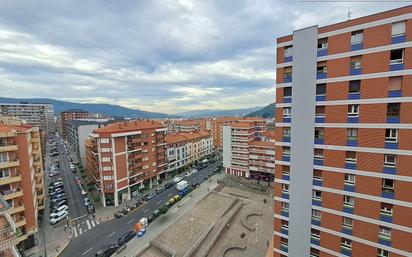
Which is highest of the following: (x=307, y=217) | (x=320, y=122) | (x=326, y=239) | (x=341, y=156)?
(x=320, y=122)

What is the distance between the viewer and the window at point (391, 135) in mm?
16000

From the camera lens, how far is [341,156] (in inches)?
715

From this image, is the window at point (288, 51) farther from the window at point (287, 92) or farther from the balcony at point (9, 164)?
the balcony at point (9, 164)

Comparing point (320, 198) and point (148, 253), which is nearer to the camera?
point (320, 198)

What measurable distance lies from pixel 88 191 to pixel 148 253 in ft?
111

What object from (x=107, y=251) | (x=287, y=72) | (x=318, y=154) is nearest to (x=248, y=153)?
(x=107, y=251)

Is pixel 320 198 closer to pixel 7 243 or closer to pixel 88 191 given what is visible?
pixel 7 243

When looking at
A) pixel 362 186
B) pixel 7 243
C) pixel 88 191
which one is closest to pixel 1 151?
pixel 7 243

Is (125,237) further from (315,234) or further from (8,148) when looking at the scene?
(315,234)

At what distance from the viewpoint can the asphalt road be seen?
110 ft

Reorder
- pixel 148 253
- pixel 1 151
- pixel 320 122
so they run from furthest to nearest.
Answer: pixel 148 253, pixel 1 151, pixel 320 122

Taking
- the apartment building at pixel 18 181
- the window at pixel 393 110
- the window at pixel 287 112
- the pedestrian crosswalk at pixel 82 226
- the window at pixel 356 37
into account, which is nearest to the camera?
the window at pixel 393 110

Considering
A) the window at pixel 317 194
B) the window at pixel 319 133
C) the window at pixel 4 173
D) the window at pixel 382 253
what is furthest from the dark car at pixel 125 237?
the window at pixel 382 253

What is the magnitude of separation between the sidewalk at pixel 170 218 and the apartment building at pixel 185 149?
1392cm
